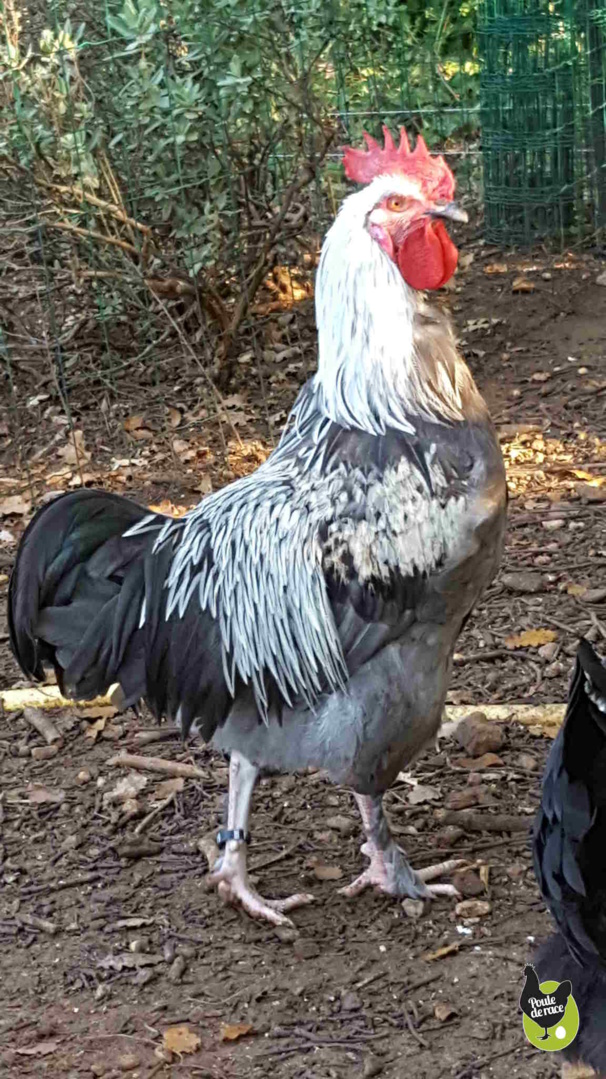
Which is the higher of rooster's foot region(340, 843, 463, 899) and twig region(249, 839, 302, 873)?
rooster's foot region(340, 843, 463, 899)

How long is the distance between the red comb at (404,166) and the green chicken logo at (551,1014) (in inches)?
87.9

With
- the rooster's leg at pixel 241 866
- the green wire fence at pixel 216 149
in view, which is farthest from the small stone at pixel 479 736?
the green wire fence at pixel 216 149

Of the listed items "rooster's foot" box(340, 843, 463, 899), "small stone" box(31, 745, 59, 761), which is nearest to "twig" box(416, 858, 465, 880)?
"rooster's foot" box(340, 843, 463, 899)

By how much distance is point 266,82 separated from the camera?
6453 mm

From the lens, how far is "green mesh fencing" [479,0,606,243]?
8.06m

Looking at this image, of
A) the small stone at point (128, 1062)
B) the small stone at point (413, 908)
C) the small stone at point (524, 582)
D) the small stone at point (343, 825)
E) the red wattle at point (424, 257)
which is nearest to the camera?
the small stone at point (128, 1062)

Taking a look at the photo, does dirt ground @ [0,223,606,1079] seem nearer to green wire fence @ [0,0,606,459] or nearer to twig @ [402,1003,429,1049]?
twig @ [402,1003,429,1049]

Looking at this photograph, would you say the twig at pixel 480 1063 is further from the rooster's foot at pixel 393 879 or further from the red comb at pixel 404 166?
Result: the red comb at pixel 404 166

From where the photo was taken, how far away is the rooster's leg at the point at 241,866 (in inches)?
148

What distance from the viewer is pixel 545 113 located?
27.2 ft

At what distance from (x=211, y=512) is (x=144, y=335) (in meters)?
4.13

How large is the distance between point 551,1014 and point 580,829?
2.17ft

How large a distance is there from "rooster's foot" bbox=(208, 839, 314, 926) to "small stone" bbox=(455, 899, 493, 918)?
19.3 inches

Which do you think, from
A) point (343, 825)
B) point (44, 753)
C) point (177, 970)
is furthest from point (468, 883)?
point (44, 753)
